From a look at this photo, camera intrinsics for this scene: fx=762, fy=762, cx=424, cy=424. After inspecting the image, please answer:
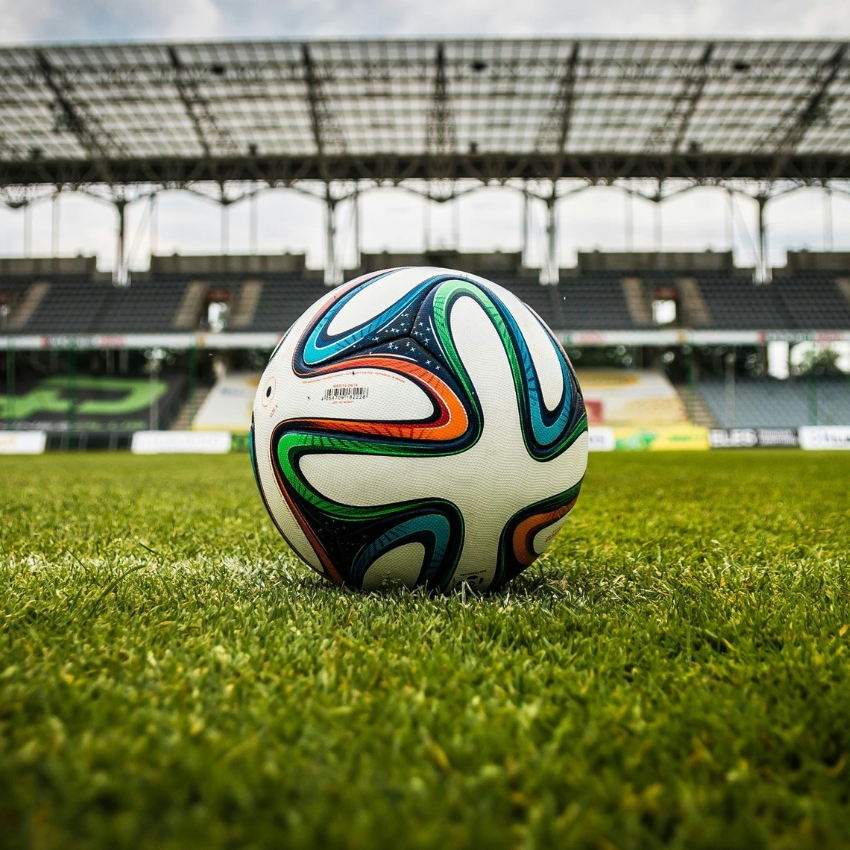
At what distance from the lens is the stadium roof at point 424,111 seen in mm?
24297

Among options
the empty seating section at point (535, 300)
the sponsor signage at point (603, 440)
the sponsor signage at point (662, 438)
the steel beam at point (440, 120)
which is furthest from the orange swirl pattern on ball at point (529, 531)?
the empty seating section at point (535, 300)

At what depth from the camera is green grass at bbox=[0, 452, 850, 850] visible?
1.11 m

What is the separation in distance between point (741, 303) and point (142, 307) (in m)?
25.7

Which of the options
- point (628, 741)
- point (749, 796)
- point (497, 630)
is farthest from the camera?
point (497, 630)

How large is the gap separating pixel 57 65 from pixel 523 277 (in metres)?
19.4

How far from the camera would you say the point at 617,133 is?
28750 mm

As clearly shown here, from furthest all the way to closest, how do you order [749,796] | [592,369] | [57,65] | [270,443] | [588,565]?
[592,369], [57,65], [588,565], [270,443], [749,796]

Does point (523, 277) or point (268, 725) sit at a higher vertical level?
point (523, 277)

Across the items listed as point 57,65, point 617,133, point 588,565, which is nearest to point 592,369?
point 617,133

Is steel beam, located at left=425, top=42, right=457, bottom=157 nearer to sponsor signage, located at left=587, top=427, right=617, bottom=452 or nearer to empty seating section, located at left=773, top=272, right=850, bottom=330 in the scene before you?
sponsor signage, located at left=587, top=427, right=617, bottom=452

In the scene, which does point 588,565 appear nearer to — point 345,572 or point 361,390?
point 345,572

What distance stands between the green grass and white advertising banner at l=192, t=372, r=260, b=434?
2573 centimetres

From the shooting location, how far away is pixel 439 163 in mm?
29266

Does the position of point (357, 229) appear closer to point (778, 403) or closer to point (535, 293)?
point (535, 293)
